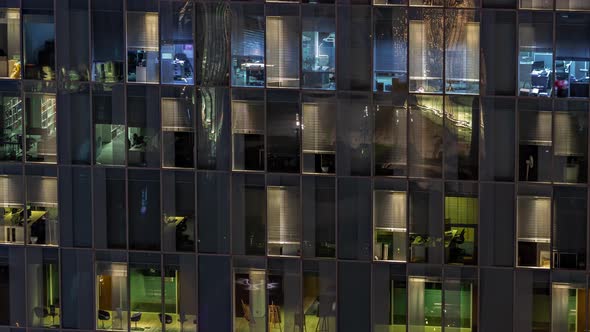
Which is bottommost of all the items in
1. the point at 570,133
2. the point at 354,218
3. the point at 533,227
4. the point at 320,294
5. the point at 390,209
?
the point at 320,294

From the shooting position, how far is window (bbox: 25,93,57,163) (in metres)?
49.3

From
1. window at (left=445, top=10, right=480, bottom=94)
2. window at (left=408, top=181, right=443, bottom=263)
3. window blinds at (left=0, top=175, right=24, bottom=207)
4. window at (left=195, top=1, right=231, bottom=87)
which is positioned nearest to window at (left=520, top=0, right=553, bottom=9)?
window at (left=445, top=10, right=480, bottom=94)

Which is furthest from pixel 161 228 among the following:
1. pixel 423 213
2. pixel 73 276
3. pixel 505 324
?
pixel 505 324

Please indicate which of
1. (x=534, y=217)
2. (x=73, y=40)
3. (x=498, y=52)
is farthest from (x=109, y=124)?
(x=534, y=217)

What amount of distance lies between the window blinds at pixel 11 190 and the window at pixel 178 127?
5226mm

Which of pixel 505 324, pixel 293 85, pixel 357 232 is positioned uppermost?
pixel 293 85

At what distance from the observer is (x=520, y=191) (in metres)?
46.5

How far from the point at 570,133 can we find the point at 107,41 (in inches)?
607

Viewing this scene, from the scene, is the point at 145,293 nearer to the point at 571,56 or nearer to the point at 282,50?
the point at 282,50

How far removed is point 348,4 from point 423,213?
23.4 ft

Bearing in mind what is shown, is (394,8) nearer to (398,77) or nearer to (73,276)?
(398,77)

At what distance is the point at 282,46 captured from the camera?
4744 cm

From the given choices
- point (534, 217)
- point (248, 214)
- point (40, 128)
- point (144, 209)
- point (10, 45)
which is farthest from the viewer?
point (40, 128)

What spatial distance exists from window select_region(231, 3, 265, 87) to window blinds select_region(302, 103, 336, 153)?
5.95 feet
